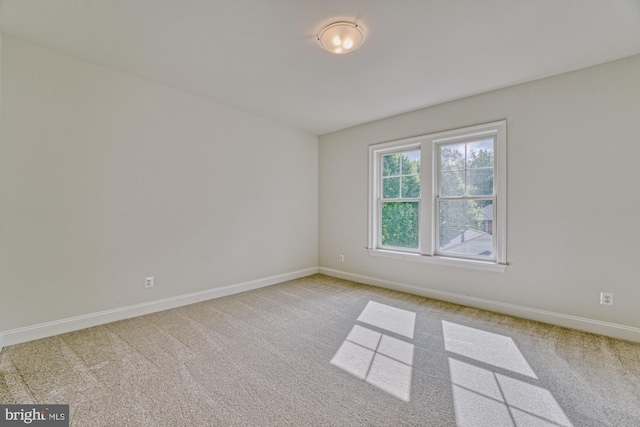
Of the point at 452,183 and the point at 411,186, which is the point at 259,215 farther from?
the point at 452,183

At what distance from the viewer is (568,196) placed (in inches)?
112

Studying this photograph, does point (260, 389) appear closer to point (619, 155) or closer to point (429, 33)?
point (429, 33)

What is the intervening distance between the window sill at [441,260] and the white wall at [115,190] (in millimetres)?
1803

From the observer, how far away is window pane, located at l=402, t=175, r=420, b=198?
406 cm

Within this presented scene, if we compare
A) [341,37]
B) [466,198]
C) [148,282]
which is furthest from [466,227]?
[148,282]

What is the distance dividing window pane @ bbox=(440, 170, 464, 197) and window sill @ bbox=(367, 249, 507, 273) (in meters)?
0.87

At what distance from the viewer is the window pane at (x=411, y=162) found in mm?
4070

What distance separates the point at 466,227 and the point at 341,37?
2.74 m

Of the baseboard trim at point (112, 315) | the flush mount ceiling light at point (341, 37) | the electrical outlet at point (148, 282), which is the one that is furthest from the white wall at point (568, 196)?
the electrical outlet at point (148, 282)

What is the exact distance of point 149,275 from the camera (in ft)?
10.4

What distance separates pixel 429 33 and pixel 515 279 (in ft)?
9.00

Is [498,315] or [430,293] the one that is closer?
[498,315]

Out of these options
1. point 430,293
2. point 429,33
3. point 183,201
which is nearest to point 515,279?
point 430,293

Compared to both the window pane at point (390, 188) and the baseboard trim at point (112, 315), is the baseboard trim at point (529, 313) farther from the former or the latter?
the baseboard trim at point (112, 315)
